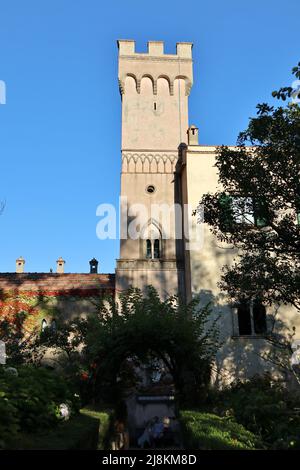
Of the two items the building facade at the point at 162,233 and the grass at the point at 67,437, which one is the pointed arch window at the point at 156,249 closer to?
the building facade at the point at 162,233

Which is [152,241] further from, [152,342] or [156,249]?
[152,342]

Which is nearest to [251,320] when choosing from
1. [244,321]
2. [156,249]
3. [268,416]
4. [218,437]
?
[244,321]

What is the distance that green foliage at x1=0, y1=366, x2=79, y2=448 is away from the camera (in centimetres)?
578

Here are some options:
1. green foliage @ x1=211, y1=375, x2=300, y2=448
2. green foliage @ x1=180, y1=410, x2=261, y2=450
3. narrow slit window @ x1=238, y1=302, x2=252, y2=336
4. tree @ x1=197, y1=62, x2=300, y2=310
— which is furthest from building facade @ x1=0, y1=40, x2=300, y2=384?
green foliage @ x1=180, y1=410, x2=261, y2=450

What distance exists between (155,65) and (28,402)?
21266 millimetres

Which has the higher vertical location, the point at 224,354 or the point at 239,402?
the point at 224,354

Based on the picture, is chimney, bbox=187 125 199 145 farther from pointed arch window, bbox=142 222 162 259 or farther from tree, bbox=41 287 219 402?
tree, bbox=41 287 219 402

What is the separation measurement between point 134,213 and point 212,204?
10.3 meters

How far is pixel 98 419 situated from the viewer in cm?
965

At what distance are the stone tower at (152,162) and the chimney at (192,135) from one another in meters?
0.88

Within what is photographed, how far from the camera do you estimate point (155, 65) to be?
24578 millimetres

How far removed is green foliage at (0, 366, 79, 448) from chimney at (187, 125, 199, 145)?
1536 cm
